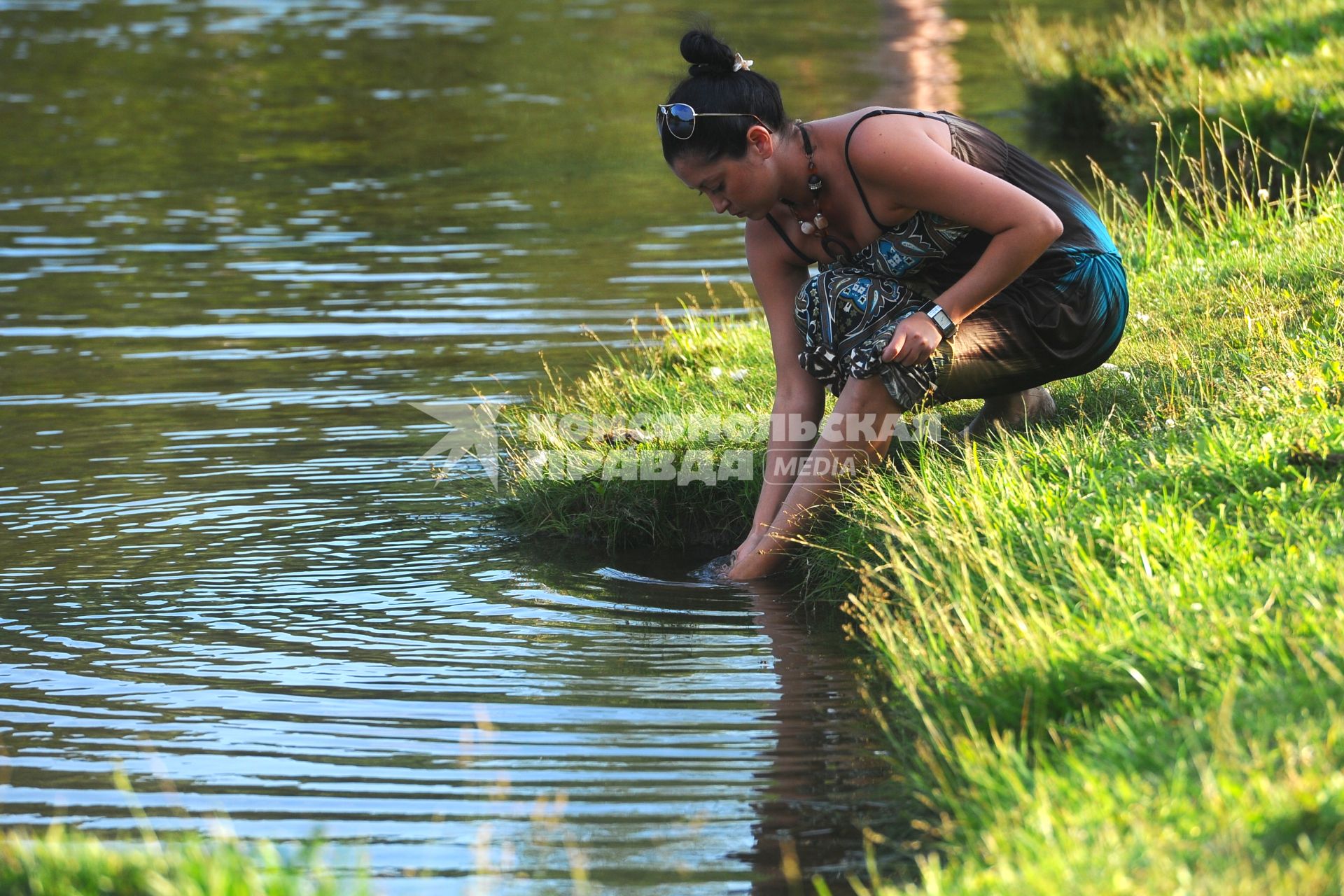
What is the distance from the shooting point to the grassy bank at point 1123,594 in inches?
98.3

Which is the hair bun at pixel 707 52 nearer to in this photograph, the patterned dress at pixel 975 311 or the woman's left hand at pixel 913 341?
the patterned dress at pixel 975 311

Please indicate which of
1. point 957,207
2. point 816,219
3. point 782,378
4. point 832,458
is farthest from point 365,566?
point 957,207

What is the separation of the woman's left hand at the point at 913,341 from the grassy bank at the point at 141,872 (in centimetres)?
215

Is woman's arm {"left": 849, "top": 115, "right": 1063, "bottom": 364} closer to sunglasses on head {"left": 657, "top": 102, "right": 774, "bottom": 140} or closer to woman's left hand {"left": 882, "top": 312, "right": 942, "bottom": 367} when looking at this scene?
woman's left hand {"left": 882, "top": 312, "right": 942, "bottom": 367}

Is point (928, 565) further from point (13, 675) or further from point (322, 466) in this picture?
point (322, 466)

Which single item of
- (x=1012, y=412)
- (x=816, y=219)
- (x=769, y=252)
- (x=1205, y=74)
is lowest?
(x=1205, y=74)

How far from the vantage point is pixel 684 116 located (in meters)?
4.25

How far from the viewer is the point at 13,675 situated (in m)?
4.23

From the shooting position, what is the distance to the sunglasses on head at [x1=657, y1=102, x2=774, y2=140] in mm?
4250

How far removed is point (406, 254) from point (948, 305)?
6833 mm

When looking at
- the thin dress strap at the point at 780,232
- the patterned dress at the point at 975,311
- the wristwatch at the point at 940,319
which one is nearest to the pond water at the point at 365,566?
the patterned dress at the point at 975,311

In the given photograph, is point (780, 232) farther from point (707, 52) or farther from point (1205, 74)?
point (1205, 74)

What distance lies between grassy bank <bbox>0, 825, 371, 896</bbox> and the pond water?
16.6 inches

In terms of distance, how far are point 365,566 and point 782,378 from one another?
148cm
